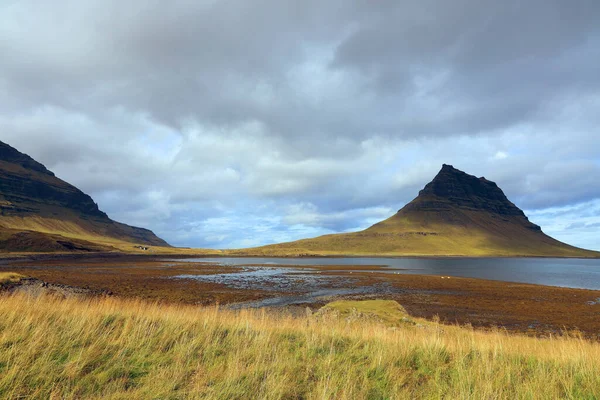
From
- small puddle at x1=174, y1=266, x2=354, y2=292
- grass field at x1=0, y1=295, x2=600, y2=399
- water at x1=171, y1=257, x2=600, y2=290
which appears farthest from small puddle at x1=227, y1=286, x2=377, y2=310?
grass field at x1=0, y1=295, x2=600, y2=399

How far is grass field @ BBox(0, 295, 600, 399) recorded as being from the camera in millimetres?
5117

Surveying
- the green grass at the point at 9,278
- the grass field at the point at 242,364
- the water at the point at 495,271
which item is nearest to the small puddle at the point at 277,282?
the water at the point at 495,271

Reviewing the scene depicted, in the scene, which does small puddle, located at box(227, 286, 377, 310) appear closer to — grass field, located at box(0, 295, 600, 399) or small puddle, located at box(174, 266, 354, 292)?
small puddle, located at box(174, 266, 354, 292)

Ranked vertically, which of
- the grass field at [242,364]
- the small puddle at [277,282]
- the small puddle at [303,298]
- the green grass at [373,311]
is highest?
the grass field at [242,364]

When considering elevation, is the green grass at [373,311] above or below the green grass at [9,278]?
below

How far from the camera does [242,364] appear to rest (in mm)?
6164

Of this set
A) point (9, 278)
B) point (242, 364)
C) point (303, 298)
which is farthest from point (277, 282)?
point (242, 364)

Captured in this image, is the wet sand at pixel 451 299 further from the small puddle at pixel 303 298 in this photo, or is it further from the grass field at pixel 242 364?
the grass field at pixel 242 364

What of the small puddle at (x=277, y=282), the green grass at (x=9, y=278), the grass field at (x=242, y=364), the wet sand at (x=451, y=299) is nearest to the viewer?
the grass field at (x=242, y=364)

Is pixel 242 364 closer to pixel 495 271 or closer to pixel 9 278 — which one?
pixel 9 278

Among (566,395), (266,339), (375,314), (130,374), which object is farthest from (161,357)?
(375,314)

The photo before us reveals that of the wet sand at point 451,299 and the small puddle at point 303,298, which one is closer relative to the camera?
the wet sand at point 451,299

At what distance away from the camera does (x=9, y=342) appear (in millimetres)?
6066

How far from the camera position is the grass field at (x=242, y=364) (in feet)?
16.8
